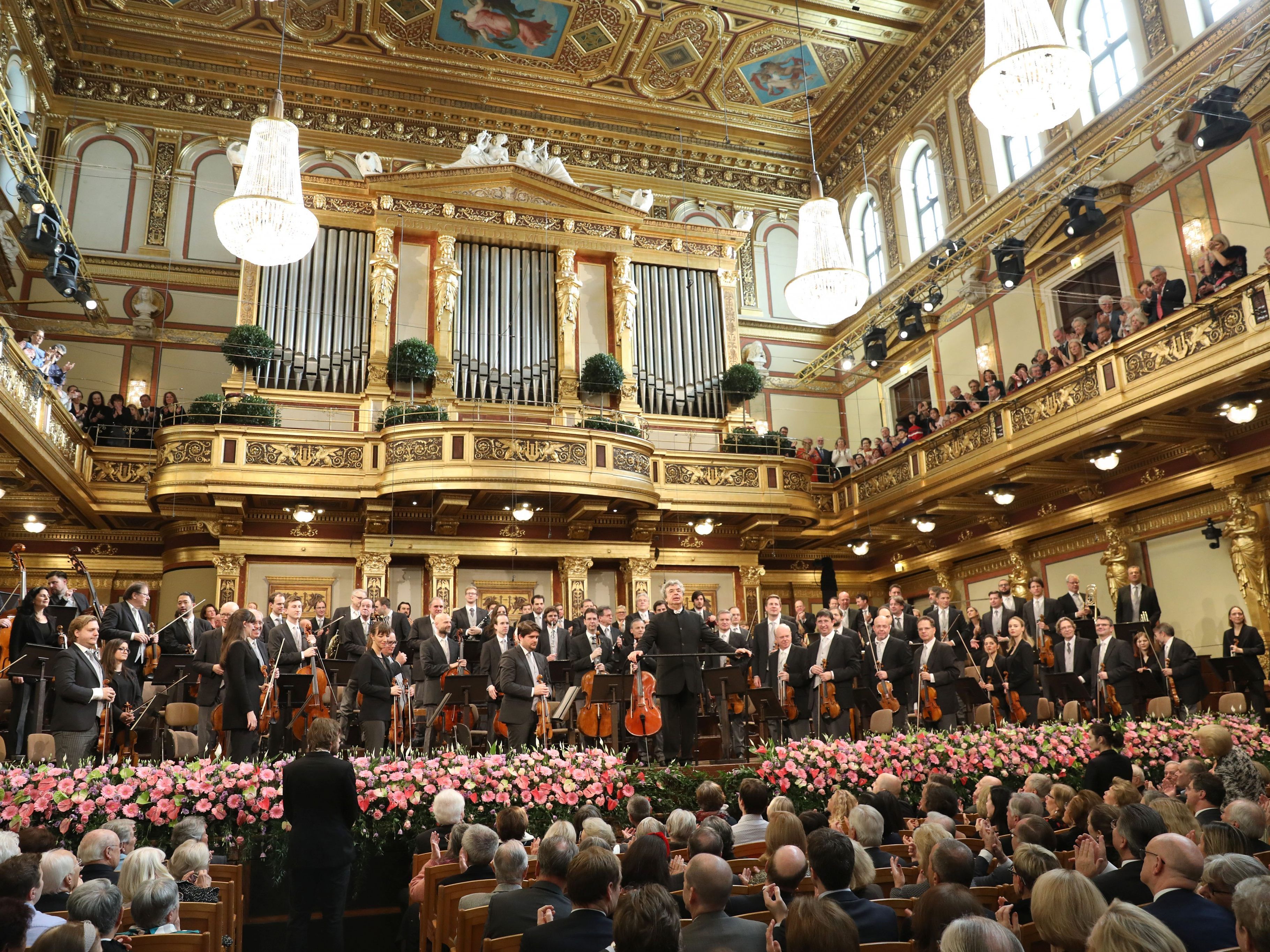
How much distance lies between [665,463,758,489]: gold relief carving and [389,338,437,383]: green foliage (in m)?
3.72

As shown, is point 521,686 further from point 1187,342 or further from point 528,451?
point 1187,342

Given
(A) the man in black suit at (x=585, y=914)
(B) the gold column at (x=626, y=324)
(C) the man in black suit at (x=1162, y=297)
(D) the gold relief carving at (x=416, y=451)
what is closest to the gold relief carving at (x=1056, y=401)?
(C) the man in black suit at (x=1162, y=297)

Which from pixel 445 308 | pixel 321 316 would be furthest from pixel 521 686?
pixel 321 316

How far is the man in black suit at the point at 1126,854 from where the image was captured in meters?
3.45

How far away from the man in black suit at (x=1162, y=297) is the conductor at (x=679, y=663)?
617 cm

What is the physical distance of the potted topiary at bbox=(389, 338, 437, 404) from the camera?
1375 centimetres

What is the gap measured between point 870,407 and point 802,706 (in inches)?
423

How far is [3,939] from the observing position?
2779mm

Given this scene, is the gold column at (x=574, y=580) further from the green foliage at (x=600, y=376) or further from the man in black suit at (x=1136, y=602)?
the man in black suit at (x=1136, y=602)

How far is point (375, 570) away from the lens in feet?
43.2

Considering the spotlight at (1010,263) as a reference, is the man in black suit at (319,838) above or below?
below

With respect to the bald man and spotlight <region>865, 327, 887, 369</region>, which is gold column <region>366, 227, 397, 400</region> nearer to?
spotlight <region>865, 327, 887, 369</region>

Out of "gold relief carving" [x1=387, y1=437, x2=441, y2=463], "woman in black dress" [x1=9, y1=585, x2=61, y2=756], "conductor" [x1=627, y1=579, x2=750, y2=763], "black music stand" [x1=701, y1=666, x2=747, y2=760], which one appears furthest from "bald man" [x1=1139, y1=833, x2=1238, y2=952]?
"gold relief carving" [x1=387, y1=437, x2=441, y2=463]

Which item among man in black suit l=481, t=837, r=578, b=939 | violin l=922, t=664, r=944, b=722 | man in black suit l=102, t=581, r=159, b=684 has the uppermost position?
man in black suit l=102, t=581, r=159, b=684
